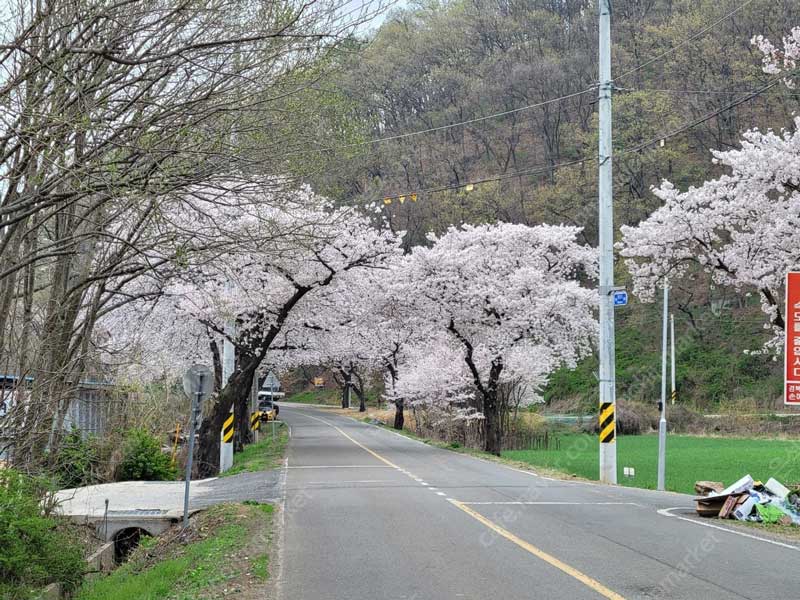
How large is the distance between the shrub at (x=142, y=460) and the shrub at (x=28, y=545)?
1267 cm

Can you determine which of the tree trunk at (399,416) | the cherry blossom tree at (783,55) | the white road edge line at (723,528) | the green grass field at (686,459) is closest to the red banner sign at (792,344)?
the white road edge line at (723,528)

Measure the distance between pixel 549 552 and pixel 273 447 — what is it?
25.5 metres

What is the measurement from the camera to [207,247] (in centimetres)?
964

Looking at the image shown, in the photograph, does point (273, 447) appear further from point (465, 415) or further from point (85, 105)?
point (85, 105)

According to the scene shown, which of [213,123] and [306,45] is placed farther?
[213,123]

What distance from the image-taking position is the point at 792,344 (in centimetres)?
1324

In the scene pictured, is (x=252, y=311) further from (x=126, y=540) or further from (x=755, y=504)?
(x=755, y=504)

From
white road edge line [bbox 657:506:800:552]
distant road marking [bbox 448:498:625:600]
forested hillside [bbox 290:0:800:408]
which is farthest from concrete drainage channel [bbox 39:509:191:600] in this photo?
forested hillside [bbox 290:0:800:408]

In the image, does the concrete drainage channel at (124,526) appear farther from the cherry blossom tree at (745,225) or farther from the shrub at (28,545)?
the cherry blossom tree at (745,225)

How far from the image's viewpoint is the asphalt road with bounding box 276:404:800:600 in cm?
898

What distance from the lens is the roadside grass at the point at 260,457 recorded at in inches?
1031

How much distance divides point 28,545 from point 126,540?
21.7 ft

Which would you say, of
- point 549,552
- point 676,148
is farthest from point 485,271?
point 676,148

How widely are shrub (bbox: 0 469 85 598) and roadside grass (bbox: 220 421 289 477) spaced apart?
14175mm
